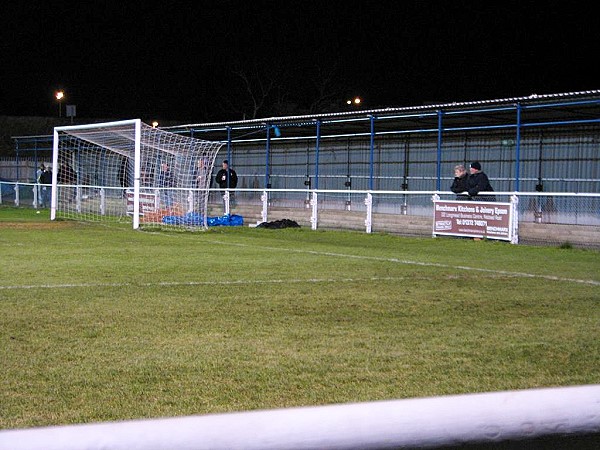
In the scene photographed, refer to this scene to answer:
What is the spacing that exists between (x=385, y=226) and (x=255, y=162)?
16.5m

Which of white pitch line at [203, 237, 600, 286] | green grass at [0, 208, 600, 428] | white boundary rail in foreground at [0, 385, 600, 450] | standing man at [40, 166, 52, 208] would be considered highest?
standing man at [40, 166, 52, 208]

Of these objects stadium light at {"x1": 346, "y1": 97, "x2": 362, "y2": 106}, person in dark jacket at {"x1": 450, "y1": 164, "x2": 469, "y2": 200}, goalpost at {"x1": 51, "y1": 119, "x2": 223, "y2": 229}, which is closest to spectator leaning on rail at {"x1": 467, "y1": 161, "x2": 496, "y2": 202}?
person in dark jacket at {"x1": 450, "y1": 164, "x2": 469, "y2": 200}

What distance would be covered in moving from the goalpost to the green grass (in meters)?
8.20

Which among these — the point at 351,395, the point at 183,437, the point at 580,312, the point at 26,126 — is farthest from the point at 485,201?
the point at 26,126

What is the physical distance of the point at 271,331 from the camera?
283 inches

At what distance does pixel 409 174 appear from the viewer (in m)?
31.7

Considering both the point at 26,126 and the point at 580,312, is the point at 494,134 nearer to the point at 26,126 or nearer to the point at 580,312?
the point at 580,312

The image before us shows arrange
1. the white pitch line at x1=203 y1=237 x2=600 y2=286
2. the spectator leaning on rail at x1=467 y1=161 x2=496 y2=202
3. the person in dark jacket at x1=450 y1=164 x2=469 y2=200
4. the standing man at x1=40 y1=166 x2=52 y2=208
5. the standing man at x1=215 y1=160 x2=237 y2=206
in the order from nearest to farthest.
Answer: the white pitch line at x1=203 y1=237 x2=600 y2=286 < the spectator leaning on rail at x1=467 y1=161 x2=496 y2=202 < the person in dark jacket at x1=450 y1=164 x2=469 y2=200 < the standing man at x1=215 y1=160 x2=237 y2=206 < the standing man at x1=40 y1=166 x2=52 y2=208

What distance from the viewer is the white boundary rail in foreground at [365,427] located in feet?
4.80

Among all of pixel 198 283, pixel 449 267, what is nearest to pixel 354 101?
pixel 449 267

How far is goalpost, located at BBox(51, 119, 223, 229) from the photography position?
2223cm

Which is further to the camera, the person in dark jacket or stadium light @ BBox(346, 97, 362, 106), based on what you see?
stadium light @ BBox(346, 97, 362, 106)

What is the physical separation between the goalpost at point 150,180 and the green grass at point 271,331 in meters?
8.20

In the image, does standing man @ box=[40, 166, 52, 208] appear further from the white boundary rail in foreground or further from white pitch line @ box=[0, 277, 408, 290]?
the white boundary rail in foreground
